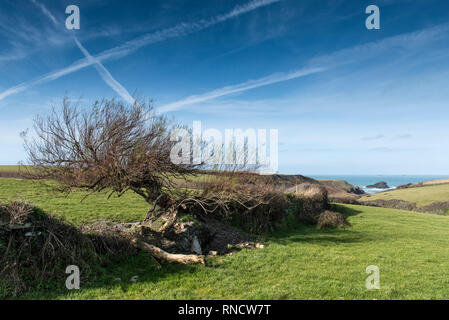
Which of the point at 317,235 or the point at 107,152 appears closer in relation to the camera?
the point at 107,152

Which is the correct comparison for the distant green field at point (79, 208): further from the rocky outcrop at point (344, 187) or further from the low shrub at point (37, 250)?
the rocky outcrop at point (344, 187)

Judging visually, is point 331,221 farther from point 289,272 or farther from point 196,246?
point 196,246

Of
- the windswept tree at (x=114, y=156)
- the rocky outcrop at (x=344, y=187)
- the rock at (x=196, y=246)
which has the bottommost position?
the rocky outcrop at (x=344, y=187)

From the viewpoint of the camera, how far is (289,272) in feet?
25.3

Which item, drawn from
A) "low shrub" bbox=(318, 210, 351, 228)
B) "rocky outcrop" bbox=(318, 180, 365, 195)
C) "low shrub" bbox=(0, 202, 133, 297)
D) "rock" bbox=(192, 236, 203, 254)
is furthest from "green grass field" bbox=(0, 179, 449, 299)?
"rocky outcrop" bbox=(318, 180, 365, 195)

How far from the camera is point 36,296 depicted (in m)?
5.72

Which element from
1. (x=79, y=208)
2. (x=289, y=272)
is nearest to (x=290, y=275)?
(x=289, y=272)

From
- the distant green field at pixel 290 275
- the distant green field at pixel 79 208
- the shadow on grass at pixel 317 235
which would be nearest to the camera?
the distant green field at pixel 290 275

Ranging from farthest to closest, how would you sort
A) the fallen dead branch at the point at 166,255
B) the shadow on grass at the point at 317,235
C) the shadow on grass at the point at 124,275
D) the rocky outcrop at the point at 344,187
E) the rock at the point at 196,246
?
the rocky outcrop at the point at 344,187, the shadow on grass at the point at 317,235, the rock at the point at 196,246, the fallen dead branch at the point at 166,255, the shadow on grass at the point at 124,275

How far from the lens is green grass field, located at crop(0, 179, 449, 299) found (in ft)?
19.9

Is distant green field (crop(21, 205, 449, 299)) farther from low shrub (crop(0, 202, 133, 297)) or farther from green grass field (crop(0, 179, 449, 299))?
low shrub (crop(0, 202, 133, 297))

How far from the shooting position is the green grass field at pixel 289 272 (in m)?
6.06

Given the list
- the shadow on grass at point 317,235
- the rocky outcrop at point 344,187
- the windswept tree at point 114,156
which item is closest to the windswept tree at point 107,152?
the windswept tree at point 114,156

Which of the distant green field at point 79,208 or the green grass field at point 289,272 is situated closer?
the green grass field at point 289,272
